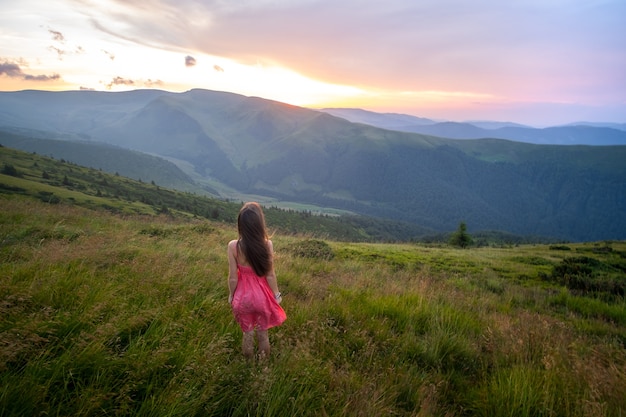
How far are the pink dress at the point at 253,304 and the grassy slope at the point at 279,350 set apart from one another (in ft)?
0.96

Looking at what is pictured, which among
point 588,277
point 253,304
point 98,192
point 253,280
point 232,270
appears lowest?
point 98,192

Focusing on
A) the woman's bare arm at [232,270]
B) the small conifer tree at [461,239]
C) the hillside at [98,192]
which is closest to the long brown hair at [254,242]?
the woman's bare arm at [232,270]

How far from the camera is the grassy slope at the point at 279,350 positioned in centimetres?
247

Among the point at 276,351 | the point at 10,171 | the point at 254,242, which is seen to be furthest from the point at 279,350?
the point at 10,171

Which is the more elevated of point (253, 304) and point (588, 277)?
point (253, 304)

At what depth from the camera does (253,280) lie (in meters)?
4.11

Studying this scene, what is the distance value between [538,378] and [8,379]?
496 cm

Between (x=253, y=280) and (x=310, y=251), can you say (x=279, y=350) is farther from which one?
(x=310, y=251)

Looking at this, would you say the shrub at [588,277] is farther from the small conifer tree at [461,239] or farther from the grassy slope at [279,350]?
the small conifer tree at [461,239]

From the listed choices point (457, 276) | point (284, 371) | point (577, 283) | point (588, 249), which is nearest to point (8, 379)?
point (284, 371)

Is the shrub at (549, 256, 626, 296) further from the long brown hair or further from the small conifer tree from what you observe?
the small conifer tree

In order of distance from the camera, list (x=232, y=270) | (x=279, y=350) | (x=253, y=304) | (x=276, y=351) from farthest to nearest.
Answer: (x=232, y=270)
(x=253, y=304)
(x=279, y=350)
(x=276, y=351)

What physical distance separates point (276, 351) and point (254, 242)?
1.34 meters

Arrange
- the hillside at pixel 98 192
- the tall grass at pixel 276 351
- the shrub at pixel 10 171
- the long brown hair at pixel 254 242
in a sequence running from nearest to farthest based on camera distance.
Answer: the tall grass at pixel 276 351, the long brown hair at pixel 254 242, the hillside at pixel 98 192, the shrub at pixel 10 171
